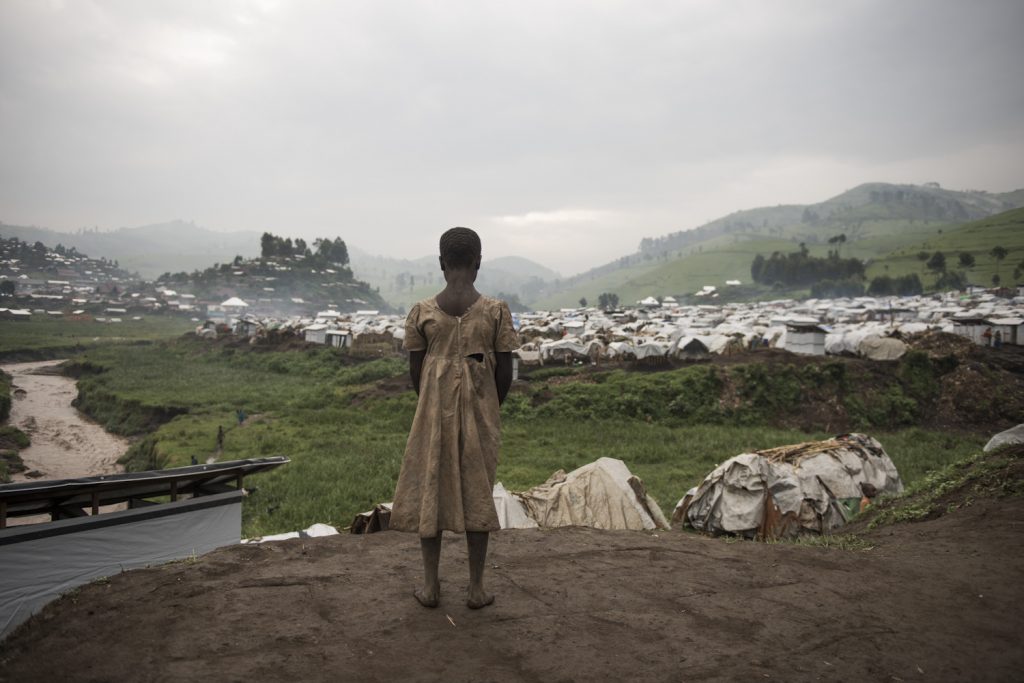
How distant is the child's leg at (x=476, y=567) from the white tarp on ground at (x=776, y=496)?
3.97m

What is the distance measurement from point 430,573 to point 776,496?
4.61 metres

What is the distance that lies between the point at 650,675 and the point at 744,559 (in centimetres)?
211

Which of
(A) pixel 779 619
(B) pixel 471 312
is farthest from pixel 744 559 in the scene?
(B) pixel 471 312

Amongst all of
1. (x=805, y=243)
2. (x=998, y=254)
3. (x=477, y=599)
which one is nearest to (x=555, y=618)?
(x=477, y=599)

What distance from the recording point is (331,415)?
1681 cm

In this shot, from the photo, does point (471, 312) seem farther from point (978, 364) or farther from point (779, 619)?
point (978, 364)

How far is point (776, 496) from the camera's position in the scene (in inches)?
245

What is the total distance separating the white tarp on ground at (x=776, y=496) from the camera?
20.1 feet

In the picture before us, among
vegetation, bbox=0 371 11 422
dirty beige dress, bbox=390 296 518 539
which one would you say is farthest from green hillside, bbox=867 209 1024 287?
vegetation, bbox=0 371 11 422

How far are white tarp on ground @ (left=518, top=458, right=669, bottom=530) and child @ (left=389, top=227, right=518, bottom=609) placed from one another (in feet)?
9.23

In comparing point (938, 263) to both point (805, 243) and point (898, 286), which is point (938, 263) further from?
point (805, 243)

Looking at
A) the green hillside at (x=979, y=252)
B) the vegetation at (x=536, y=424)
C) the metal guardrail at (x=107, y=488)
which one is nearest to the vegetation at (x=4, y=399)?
the vegetation at (x=536, y=424)

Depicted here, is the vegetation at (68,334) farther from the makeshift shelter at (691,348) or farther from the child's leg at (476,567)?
the child's leg at (476,567)

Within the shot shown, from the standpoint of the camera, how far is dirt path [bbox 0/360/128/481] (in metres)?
13.9
